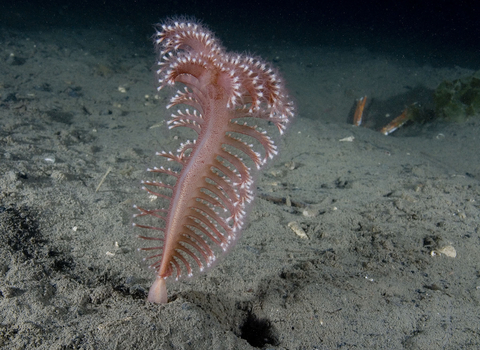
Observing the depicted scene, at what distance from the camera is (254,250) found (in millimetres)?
3027

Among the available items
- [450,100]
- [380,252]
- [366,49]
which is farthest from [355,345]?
[366,49]

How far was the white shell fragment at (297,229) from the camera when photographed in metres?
3.32

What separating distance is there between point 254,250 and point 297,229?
2.12 ft

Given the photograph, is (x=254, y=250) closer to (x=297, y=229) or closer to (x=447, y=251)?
(x=297, y=229)

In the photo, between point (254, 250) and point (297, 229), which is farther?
point (297, 229)

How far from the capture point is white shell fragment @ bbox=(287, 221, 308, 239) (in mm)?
3325

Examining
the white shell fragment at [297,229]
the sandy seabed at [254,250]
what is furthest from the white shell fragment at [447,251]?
the white shell fragment at [297,229]

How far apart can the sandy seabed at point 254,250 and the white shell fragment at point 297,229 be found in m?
0.05

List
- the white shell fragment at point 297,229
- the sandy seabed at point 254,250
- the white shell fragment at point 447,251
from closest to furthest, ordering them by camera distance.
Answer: the sandy seabed at point 254,250
the white shell fragment at point 447,251
the white shell fragment at point 297,229

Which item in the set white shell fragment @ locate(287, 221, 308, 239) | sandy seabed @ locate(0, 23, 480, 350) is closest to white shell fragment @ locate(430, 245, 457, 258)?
sandy seabed @ locate(0, 23, 480, 350)

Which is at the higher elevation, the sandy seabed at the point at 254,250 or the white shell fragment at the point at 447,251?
the white shell fragment at the point at 447,251

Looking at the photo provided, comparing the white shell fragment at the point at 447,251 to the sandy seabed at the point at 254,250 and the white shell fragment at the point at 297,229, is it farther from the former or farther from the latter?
the white shell fragment at the point at 297,229

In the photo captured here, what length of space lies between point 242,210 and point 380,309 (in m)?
1.39

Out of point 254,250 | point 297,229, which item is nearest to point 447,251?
point 297,229
